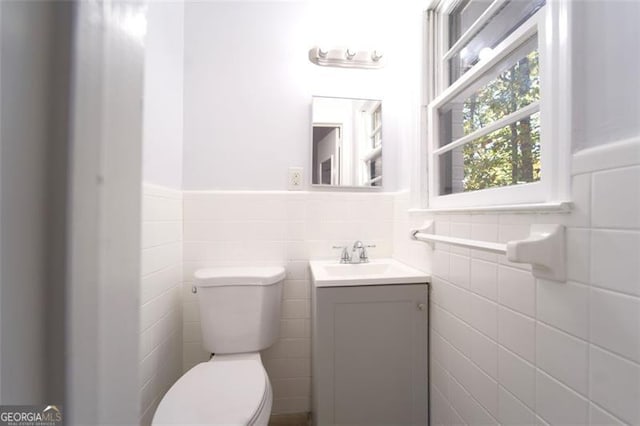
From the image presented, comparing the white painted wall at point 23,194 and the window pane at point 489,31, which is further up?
the window pane at point 489,31

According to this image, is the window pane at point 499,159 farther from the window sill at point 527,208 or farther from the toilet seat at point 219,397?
the toilet seat at point 219,397

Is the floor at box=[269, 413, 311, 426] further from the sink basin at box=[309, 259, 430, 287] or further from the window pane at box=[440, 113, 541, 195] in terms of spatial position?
the window pane at box=[440, 113, 541, 195]

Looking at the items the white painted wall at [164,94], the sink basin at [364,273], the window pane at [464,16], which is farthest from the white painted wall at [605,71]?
the white painted wall at [164,94]

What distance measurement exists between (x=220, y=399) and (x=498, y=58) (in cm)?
144

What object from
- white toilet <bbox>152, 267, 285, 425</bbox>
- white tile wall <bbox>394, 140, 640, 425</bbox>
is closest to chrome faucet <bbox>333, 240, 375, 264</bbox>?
white toilet <bbox>152, 267, 285, 425</bbox>

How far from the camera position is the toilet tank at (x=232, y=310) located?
118cm

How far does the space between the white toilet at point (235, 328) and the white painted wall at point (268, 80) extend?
0.53 meters

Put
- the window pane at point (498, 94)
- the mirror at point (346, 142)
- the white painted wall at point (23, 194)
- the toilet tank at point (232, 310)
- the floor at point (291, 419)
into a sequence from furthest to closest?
the mirror at point (346, 142), the floor at point (291, 419), the toilet tank at point (232, 310), the window pane at point (498, 94), the white painted wall at point (23, 194)

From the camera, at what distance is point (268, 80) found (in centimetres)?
145

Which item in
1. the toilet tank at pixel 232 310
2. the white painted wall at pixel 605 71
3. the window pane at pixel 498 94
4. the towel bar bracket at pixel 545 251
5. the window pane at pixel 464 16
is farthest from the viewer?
the toilet tank at pixel 232 310

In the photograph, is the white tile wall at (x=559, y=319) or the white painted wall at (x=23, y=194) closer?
the white painted wall at (x=23, y=194)

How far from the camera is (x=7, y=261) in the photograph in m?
0.18

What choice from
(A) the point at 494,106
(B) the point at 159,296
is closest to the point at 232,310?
(B) the point at 159,296

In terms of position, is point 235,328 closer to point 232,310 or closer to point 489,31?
point 232,310
